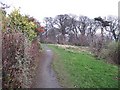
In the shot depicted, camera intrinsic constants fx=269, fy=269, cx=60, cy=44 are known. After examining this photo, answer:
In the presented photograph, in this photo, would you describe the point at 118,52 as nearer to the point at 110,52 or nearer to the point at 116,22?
the point at 110,52

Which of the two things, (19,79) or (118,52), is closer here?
(19,79)

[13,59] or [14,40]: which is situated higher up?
[14,40]

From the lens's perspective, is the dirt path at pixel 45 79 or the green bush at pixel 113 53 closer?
the dirt path at pixel 45 79

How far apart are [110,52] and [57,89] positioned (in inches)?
610

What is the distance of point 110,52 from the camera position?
26.7 meters

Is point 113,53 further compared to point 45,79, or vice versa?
point 113,53

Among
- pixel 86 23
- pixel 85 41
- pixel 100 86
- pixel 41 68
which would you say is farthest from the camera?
pixel 86 23

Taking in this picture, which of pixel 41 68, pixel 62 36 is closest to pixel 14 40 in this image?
pixel 41 68

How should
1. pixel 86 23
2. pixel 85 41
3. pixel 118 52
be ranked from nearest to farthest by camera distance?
pixel 118 52 < pixel 85 41 < pixel 86 23

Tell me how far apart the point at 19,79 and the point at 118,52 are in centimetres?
1710

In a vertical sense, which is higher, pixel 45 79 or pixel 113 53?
pixel 113 53

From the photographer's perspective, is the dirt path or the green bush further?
the green bush

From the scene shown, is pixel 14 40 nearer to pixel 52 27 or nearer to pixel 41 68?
pixel 41 68

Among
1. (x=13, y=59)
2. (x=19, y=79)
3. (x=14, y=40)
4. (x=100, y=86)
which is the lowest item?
(x=100, y=86)
